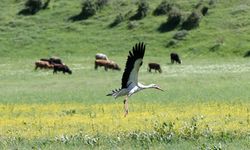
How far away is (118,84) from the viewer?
4275 centimetres

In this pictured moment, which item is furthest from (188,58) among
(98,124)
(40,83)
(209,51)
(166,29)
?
(98,124)

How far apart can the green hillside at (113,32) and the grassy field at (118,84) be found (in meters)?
0.12

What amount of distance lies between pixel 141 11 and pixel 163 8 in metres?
2.98

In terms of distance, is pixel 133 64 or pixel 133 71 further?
pixel 133 71

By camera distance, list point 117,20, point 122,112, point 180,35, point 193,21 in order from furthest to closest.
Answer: point 117,20 < point 193,21 < point 180,35 < point 122,112

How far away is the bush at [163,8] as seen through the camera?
8600 cm

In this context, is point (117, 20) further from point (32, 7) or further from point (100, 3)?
point (32, 7)

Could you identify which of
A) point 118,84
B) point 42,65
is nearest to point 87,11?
point 42,65

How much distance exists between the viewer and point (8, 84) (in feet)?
146

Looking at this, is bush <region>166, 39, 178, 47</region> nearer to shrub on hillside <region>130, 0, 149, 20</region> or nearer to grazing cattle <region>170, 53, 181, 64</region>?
shrub on hillside <region>130, 0, 149, 20</region>

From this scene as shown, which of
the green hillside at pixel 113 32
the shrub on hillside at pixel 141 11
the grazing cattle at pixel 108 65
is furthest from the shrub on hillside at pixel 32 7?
the grazing cattle at pixel 108 65

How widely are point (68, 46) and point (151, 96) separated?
145 feet

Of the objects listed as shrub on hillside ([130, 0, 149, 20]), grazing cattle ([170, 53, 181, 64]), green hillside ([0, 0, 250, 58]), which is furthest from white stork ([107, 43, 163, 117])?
shrub on hillside ([130, 0, 149, 20])

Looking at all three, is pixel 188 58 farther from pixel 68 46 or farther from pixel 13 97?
pixel 13 97
